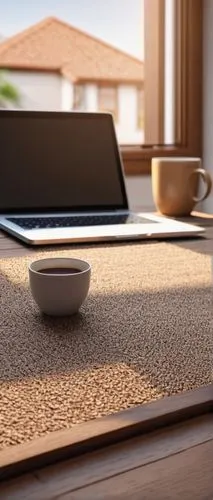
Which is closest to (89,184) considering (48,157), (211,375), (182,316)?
(48,157)

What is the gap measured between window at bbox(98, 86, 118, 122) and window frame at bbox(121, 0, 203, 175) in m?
0.11

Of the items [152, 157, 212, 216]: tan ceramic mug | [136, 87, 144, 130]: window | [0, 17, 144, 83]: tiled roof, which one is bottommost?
[152, 157, 212, 216]: tan ceramic mug

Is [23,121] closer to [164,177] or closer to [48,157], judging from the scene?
[48,157]

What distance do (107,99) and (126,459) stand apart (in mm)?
1767

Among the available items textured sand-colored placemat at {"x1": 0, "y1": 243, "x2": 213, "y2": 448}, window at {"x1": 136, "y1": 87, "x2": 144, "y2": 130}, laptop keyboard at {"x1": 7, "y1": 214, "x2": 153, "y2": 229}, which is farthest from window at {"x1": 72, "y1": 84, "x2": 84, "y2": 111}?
textured sand-colored placemat at {"x1": 0, "y1": 243, "x2": 213, "y2": 448}

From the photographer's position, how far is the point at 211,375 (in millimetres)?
461

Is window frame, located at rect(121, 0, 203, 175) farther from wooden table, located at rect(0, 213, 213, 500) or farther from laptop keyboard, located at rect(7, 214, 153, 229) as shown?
wooden table, located at rect(0, 213, 213, 500)

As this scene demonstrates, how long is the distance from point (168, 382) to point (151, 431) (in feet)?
0.23

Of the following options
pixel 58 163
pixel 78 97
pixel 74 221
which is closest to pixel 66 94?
pixel 78 97

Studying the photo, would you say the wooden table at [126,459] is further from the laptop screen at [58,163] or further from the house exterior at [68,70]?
the house exterior at [68,70]

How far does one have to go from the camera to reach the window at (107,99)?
1925 millimetres

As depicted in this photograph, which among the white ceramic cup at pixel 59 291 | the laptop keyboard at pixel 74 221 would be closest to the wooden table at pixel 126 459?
the white ceramic cup at pixel 59 291

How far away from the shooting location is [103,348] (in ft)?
1.69

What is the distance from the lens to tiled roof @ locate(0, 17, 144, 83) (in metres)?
1.78
